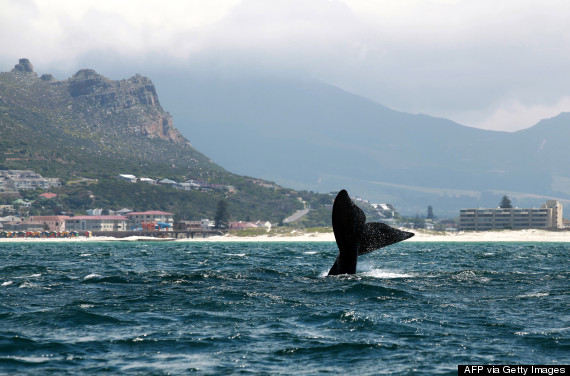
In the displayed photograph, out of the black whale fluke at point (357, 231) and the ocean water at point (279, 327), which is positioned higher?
the black whale fluke at point (357, 231)

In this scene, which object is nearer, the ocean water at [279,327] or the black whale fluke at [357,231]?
the ocean water at [279,327]

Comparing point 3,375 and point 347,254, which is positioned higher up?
point 347,254

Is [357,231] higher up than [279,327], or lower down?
higher up

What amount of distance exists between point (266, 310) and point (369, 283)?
9.27 m

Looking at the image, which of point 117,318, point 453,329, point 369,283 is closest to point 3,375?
point 117,318

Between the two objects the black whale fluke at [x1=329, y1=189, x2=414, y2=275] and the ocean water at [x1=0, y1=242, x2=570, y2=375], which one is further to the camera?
the black whale fluke at [x1=329, y1=189, x2=414, y2=275]

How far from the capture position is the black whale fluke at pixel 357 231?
33.9 metres

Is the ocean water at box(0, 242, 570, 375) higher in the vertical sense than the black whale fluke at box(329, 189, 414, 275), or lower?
lower

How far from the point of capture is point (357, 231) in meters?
34.8

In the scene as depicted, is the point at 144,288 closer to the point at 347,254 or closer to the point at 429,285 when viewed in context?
the point at 347,254

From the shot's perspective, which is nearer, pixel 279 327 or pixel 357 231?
pixel 279 327

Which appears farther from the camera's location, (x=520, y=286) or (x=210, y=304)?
(x=520, y=286)

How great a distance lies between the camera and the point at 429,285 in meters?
36.5

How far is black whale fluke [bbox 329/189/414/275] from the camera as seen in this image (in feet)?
111
